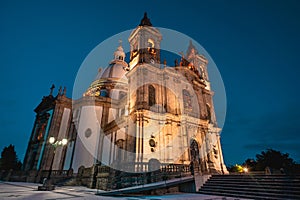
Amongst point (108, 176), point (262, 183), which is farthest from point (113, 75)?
point (262, 183)

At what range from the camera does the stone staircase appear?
24.2ft

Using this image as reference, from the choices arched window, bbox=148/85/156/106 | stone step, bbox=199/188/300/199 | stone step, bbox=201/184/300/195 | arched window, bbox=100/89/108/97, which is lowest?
stone step, bbox=199/188/300/199

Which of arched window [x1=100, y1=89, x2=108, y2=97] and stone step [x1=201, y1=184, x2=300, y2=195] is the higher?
arched window [x1=100, y1=89, x2=108, y2=97]

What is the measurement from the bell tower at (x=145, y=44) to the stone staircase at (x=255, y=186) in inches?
737

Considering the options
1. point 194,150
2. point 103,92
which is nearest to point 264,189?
point 194,150

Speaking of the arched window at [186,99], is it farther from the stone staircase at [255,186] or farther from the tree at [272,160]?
the tree at [272,160]

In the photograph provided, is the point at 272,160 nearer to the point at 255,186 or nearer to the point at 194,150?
the point at 194,150

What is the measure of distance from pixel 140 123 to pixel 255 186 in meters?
12.4

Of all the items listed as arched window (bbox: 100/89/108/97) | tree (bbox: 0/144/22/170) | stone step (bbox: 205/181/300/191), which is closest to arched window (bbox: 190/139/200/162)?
stone step (bbox: 205/181/300/191)

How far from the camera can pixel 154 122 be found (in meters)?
20.1

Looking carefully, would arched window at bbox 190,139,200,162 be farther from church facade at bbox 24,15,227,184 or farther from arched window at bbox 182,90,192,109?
arched window at bbox 182,90,192,109

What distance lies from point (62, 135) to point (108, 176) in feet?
55.0

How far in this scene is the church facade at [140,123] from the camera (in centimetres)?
1934

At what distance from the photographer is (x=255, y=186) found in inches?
332
